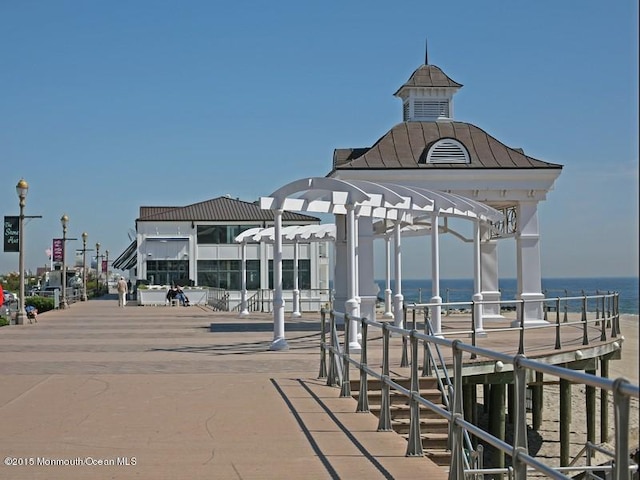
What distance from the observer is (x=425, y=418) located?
1125cm

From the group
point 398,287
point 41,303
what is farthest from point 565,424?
point 41,303

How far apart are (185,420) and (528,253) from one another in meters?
16.1

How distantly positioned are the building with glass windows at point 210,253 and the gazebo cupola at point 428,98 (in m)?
30.7

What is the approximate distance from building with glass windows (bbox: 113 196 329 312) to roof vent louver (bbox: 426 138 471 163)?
33.4m

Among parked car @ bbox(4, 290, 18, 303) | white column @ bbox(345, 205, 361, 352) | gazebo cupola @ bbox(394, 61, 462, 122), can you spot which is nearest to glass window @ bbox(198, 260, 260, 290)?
parked car @ bbox(4, 290, 18, 303)

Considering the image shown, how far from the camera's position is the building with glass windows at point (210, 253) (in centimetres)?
5781

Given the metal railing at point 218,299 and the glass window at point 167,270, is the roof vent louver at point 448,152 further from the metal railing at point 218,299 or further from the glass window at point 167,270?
the glass window at point 167,270

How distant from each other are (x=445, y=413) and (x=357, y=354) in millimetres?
9488

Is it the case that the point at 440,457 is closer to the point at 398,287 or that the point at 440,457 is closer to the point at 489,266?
the point at 398,287

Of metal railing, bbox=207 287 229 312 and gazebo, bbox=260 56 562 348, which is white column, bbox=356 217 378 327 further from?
metal railing, bbox=207 287 229 312

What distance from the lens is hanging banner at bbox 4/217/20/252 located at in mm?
33438

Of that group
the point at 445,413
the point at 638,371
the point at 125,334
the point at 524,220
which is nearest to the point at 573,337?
the point at 524,220

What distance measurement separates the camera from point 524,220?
24.6 meters

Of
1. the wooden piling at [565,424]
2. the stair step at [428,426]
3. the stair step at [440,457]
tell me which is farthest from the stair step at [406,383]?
the wooden piling at [565,424]
